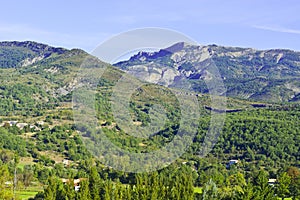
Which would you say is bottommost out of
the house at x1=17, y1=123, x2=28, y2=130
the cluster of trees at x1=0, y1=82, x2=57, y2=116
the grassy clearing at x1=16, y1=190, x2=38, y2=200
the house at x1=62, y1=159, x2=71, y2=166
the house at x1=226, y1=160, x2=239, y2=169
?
the house at x1=226, y1=160, x2=239, y2=169

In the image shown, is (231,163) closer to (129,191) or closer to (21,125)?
(21,125)

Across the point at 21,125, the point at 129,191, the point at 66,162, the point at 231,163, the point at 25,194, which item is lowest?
the point at 231,163

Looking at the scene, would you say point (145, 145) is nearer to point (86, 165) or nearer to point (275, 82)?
point (86, 165)

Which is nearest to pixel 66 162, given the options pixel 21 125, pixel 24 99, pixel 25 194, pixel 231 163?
pixel 21 125

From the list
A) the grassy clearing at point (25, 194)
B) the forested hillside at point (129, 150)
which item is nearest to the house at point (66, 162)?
the forested hillside at point (129, 150)

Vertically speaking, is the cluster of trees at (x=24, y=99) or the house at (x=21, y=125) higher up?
the cluster of trees at (x=24, y=99)

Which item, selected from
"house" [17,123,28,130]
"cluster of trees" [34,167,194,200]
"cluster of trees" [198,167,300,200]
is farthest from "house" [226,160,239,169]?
"house" [17,123,28,130]

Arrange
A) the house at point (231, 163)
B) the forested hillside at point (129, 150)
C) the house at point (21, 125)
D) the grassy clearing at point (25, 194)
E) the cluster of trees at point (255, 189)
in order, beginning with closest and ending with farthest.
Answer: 1. the cluster of trees at point (255, 189)
2. the forested hillside at point (129, 150)
3. the grassy clearing at point (25, 194)
4. the house at point (231, 163)
5. the house at point (21, 125)

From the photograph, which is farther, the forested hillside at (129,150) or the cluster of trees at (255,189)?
the forested hillside at (129,150)

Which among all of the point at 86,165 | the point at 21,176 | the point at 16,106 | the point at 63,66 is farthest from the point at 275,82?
the point at 21,176

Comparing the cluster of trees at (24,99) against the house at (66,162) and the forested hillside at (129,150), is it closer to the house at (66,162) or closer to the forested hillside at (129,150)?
the forested hillside at (129,150)

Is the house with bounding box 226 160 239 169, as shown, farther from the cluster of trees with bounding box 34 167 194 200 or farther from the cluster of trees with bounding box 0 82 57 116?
the cluster of trees with bounding box 0 82 57 116
